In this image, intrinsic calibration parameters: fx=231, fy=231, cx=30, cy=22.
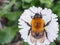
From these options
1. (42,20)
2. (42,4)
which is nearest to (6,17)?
(42,4)

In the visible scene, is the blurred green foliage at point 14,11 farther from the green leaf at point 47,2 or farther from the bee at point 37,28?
the bee at point 37,28

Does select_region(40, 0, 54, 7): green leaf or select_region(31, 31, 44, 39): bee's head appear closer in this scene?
select_region(31, 31, 44, 39): bee's head

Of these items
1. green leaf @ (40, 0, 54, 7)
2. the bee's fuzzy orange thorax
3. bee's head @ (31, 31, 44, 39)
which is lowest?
bee's head @ (31, 31, 44, 39)

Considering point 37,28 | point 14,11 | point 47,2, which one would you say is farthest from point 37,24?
point 14,11

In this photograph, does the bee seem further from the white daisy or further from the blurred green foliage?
the blurred green foliage

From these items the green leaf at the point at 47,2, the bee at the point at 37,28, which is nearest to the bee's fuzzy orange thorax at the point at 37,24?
the bee at the point at 37,28

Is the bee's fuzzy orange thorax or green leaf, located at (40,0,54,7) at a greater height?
green leaf, located at (40,0,54,7)

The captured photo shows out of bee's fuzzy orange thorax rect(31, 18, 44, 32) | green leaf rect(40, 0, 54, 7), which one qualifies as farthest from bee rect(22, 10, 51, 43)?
green leaf rect(40, 0, 54, 7)
